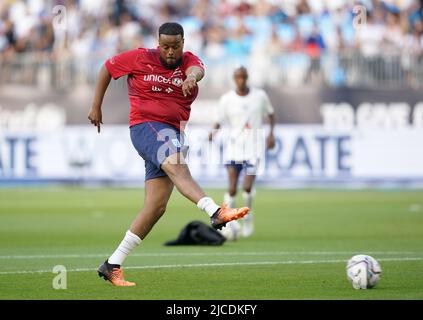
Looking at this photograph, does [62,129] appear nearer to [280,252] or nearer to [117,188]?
[117,188]

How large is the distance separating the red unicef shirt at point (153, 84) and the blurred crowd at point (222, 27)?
19210 millimetres

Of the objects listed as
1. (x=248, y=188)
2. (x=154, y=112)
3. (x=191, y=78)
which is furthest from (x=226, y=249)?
(x=191, y=78)

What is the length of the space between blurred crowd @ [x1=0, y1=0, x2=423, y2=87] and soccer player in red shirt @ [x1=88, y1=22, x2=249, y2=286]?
19.2m

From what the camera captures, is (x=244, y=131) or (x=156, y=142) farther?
(x=244, y=131)

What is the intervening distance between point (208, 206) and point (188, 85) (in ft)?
3.89

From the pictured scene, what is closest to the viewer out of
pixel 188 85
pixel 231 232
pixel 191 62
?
pixel 188 85

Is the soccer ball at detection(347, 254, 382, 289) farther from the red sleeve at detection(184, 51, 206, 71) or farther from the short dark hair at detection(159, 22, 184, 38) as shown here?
the short dark hair at detection(159, 22, 184, 38)

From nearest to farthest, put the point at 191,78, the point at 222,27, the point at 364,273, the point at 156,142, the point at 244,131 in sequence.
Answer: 1. the point at 191,78
2. the point at 364,273
3. the point at 156,142
4. the point at 244,131
5. the point at 222,27

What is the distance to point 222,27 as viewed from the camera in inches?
1300

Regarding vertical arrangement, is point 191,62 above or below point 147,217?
above

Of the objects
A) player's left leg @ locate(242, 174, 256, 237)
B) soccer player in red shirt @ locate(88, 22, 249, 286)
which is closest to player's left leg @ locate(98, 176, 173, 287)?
soccer player in red shirt @ locate(88, 22, 249, 286)

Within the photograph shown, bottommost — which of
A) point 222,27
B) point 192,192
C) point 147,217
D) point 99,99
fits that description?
point 147,217

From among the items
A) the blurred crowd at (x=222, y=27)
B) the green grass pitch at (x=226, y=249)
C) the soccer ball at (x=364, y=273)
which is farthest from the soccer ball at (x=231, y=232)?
the blurred crowd at (x=222, y=27)

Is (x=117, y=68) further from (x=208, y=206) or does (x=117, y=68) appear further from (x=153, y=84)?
(x=208, y=206)
